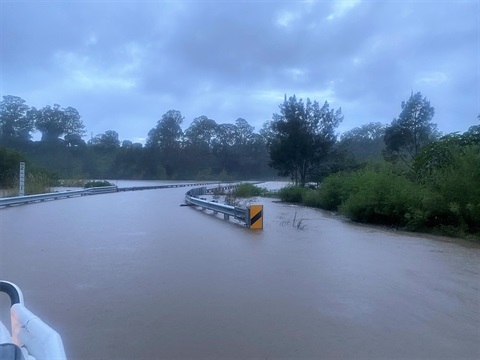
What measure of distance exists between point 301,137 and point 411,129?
10.9m

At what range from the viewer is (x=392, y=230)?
1891 cm

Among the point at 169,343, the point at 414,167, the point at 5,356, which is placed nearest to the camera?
the point at 5,356

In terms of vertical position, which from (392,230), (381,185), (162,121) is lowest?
(392,230)

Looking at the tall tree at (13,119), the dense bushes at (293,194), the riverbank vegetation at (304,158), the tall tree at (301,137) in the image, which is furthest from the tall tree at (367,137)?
the dense bushes at (293,194)

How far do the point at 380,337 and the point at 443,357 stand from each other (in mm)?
817

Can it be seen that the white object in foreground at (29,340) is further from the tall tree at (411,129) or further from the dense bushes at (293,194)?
the tall tree at (411,129)

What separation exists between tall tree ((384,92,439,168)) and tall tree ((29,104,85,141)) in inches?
2288

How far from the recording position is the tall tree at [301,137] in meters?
Result: 54.6

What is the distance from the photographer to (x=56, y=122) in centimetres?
8938

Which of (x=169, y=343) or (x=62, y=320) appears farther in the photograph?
(x=62, y=320)

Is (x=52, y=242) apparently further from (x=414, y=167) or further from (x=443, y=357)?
(x=414, y=167)

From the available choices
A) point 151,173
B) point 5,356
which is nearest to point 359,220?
point 5,356

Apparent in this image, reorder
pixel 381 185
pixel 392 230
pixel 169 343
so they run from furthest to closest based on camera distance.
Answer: pixel 381 185
pixel 392 230
pixel 169 343

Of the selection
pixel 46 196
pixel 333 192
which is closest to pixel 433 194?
pixel 333 192
